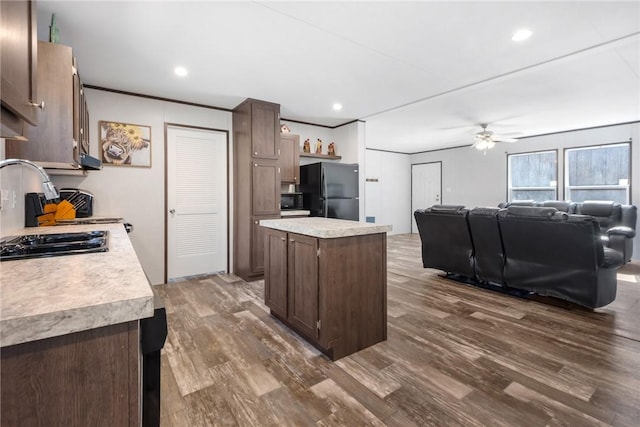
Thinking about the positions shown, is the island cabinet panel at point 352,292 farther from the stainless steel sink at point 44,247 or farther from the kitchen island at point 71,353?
the kitchen island at point 71,353

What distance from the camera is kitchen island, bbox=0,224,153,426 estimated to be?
0.62 meters

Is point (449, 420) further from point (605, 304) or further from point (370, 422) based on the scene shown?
point (605, 304)

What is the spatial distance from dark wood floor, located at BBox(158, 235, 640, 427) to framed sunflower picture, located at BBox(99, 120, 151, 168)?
6.52 ft

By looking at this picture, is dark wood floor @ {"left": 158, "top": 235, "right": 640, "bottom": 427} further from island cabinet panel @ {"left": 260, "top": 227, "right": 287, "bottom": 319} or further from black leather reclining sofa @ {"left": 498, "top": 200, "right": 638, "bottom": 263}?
black leather reclining sofa @ {"left": 498, "top": 200, "right": 638, "bottom": 263}

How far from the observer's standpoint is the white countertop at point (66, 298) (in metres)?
0.62

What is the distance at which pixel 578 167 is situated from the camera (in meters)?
6.16

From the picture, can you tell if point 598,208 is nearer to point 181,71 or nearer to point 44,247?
point 181,71

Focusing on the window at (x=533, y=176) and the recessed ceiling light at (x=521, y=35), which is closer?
the recessed ceiling light at (x=521, y=35)

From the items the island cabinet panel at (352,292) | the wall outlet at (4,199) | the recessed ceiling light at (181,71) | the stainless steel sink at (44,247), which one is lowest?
the island cabinet panel at (352,292)

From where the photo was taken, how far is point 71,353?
2.22 feet

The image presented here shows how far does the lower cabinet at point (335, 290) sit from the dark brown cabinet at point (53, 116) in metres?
1.65

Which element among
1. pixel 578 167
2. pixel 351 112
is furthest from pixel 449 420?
pixel 578 167

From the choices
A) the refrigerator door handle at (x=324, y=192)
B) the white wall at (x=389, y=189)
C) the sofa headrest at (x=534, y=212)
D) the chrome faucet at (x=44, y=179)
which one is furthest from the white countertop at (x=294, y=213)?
the white wall at (x=389, y=189)

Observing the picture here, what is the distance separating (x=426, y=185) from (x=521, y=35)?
6.54m
